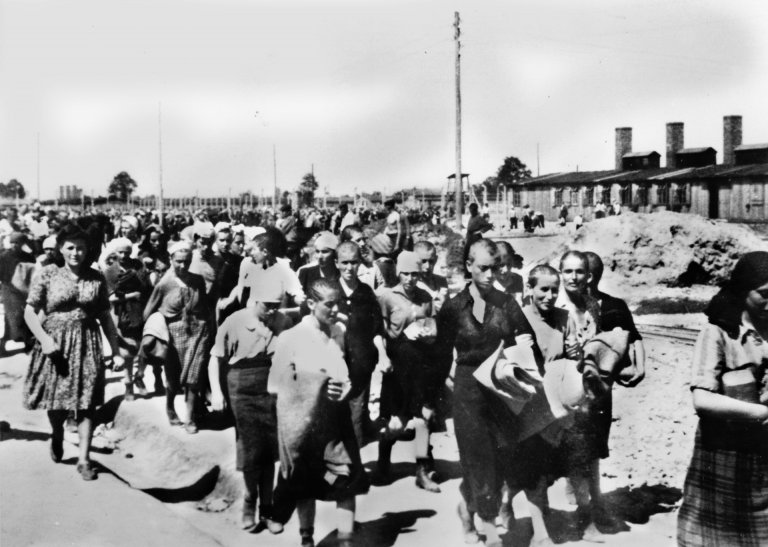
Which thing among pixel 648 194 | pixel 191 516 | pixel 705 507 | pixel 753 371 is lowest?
pixel 191 516

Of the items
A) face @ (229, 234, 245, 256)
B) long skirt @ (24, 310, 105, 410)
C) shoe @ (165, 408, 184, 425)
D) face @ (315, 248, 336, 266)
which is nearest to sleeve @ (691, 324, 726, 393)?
face @ (315, 248, 336, 266)

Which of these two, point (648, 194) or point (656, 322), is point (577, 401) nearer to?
point (656, 322)

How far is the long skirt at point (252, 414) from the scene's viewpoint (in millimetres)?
5379

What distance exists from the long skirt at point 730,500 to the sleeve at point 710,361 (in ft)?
1.01

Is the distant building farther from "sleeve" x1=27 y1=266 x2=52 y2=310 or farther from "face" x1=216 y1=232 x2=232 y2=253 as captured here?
"sleeve" x1=27 y1=266 x2=52 y2=310

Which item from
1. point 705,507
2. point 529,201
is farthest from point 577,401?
point 529,201

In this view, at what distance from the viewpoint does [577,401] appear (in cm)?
493

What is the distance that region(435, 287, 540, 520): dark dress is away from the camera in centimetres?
495

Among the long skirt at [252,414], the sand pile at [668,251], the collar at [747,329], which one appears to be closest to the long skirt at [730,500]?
the collar at [747,329]

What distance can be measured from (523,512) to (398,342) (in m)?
1.57

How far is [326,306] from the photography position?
4781mm

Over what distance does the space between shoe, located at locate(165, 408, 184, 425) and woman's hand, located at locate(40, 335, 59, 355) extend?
1.88 meters

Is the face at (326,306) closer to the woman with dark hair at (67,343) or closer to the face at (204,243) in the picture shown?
the woman with dark hair at (67,343)

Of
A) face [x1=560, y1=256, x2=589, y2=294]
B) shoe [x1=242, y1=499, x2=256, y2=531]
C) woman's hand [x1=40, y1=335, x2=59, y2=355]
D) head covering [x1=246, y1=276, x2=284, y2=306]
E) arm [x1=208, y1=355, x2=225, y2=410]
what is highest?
face [x1=560, y1=256, x2=589, y2=294]
